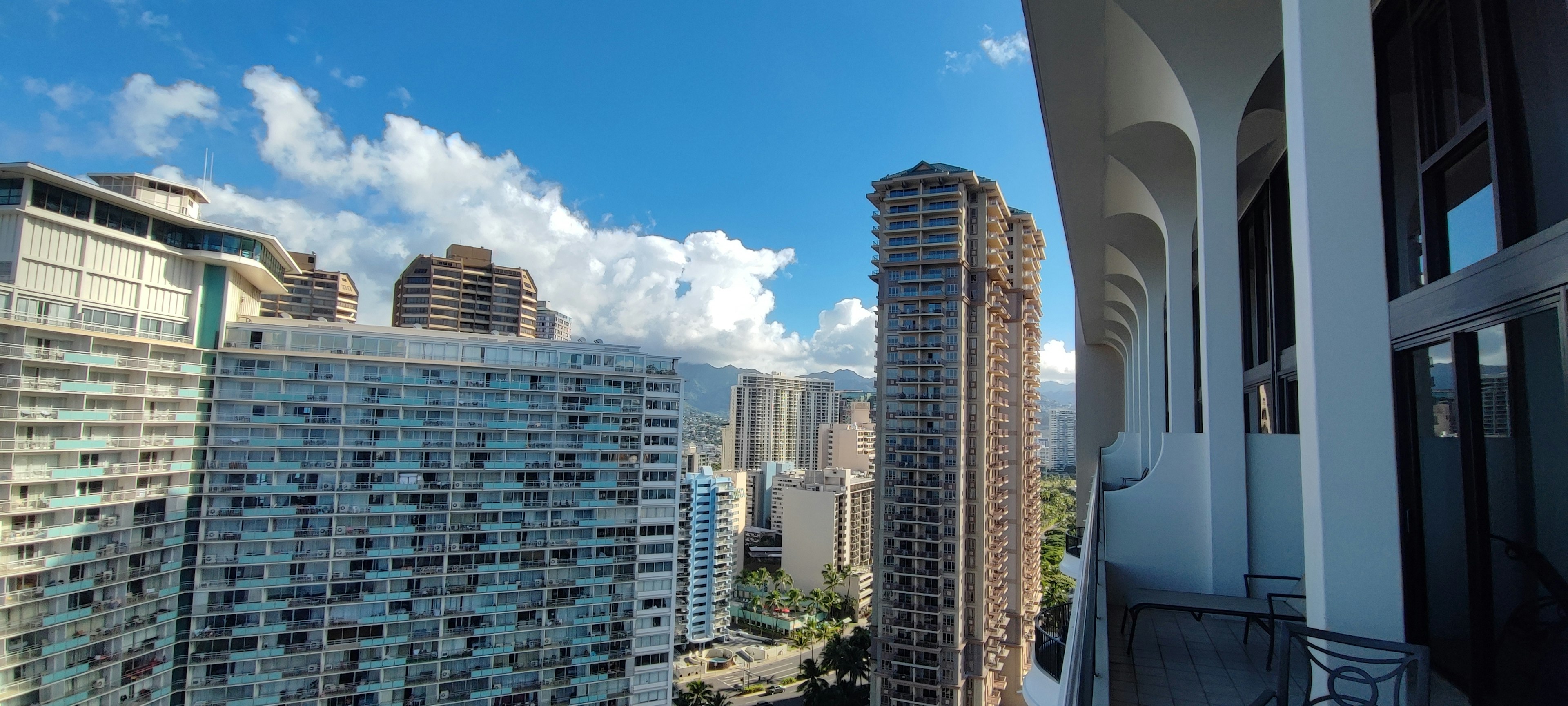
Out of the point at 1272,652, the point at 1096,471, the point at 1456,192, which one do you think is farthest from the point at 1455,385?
the point at 1096,471

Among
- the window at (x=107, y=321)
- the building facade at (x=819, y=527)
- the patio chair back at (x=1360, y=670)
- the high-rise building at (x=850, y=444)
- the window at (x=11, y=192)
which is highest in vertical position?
the window at (x=11, y=192)

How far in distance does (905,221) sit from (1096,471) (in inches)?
776

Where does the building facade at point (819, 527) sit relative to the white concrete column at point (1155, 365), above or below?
below

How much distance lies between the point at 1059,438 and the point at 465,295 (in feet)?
263

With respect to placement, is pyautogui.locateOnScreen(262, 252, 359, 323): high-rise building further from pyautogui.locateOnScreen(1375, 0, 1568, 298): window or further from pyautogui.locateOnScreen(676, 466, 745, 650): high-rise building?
pyautogui.locateOnScreen(1375, 0, 1568, 298): window

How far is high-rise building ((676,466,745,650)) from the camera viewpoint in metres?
39.9

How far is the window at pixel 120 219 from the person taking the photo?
14.5m

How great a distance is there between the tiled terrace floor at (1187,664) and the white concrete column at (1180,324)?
1.72 m

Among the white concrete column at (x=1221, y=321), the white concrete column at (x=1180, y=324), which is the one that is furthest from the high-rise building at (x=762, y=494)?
the white concrete column at (x=1221, y=321)

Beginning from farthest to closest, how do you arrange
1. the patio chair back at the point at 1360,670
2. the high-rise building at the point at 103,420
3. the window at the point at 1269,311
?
the high-rise building at the point at 103,420 < the window at the point at 1269,311 < the patio chair back at the point at 1360,670

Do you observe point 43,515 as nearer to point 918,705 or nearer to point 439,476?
point 439,476

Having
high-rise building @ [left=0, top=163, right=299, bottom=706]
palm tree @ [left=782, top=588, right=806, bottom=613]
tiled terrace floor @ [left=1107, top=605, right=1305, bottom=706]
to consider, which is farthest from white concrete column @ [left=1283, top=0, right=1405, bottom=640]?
palm tree @ [left=782, top=588, right=806, bottom=613]

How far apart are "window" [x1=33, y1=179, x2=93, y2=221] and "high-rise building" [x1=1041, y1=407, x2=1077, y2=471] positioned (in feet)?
298

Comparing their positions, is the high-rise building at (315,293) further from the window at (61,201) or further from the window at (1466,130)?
the window at (1466,130)
